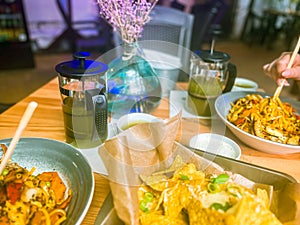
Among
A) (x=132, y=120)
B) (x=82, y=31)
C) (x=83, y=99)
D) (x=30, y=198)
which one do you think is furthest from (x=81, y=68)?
(x=82, y=31)

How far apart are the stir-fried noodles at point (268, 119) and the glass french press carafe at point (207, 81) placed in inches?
4.5

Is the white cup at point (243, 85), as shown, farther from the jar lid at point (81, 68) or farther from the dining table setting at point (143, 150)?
the jar lid at point (81, 68)

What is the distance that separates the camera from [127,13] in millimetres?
1033

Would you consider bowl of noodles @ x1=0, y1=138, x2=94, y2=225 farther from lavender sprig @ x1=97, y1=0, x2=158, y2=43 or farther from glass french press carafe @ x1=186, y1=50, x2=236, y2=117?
glass french press carafe @ x1=186, y1=50, x2=236, y2=117

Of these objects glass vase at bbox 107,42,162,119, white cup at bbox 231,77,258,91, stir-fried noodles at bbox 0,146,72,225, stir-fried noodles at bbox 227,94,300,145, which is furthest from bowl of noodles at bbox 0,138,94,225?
white cup at bbox 231,77,258,91

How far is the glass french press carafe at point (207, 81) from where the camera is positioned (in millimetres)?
1231

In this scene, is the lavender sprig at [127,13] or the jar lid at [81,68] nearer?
the jar lid at [81,68]

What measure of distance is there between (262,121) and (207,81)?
1.05 ft

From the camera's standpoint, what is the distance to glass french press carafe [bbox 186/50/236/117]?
48.5 inches

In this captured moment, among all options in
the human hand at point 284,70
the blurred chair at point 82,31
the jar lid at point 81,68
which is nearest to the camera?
the jar lid at point 81,68

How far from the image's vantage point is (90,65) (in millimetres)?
888

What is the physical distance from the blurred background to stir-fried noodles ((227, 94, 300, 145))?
1.82 metres

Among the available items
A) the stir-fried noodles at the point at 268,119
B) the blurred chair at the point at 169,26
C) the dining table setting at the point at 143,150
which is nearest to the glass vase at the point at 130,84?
the dining table setting at the point at 143,150

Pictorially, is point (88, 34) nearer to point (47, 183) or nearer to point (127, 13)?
point (127, 13)
